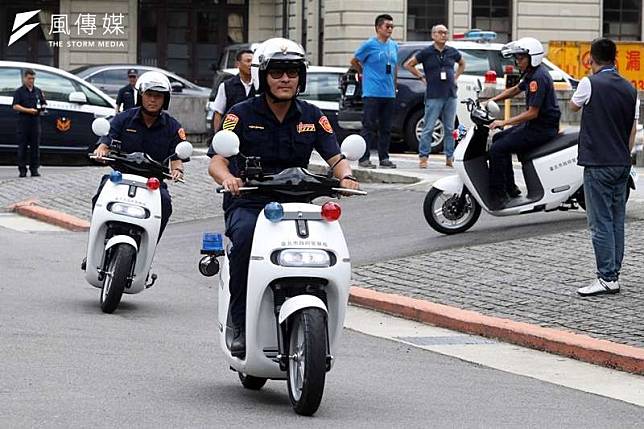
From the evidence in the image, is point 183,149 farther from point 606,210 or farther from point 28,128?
point 28,128

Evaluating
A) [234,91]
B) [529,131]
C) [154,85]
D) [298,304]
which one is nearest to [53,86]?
[234,91]

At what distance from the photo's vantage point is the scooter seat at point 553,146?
15188mm

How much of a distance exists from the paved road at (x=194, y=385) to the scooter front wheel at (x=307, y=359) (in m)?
0.10

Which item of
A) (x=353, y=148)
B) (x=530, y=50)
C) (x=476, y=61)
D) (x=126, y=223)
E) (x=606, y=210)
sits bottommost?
(x=126, y=223)

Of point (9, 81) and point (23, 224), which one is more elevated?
point (9, 81)

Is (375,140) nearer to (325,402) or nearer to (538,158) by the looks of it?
(538,158)

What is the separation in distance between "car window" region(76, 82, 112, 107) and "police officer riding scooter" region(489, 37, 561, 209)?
12.1 meters

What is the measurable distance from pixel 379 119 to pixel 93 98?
7.19 metres

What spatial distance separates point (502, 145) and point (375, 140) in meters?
9.66

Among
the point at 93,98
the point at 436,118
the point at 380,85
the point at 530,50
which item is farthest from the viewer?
the point at 93,98

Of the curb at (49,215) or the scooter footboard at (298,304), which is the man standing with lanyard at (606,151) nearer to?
the scooter footboard at (298,304)

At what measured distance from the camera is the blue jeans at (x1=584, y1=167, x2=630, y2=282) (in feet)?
38.5

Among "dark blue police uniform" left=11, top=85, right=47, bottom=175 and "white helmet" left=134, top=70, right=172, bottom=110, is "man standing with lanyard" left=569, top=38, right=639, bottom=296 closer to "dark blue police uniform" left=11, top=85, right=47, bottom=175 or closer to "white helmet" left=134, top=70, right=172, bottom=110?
"white helmet" left=134, top=70, right=172, bottom=110

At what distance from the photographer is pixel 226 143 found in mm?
7688
